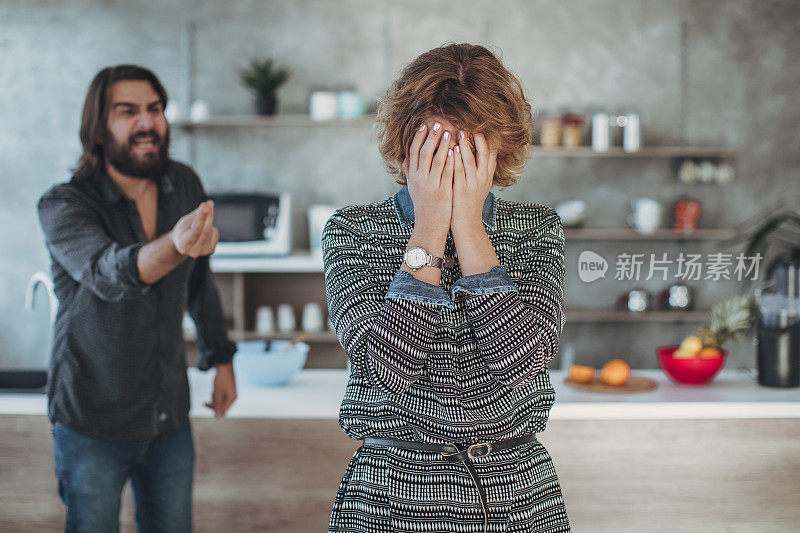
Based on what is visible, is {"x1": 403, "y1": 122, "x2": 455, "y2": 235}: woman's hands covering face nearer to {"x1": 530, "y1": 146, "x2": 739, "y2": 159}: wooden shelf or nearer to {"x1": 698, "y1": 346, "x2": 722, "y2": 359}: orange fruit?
{"x1": 698, "y1": 346, "x2": 722, "y2": 359}: orange fruit

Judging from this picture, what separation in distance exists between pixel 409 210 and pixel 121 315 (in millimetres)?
810

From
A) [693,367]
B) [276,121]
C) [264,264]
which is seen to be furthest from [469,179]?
[276,121]

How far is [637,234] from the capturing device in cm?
420

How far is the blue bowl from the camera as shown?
200 cm

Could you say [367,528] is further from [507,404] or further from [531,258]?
[531,258]

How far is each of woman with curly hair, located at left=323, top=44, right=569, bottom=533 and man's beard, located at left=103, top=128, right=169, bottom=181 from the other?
83cm

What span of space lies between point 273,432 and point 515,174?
1046mm

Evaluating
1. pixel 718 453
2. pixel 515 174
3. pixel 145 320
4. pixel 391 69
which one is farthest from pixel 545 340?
pixel 391 69

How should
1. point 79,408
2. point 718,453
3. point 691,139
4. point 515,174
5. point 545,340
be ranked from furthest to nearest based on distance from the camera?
point 691,139, point 718,453, point 79,408, point 515,174, point 545,340

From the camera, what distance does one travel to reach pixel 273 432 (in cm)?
184

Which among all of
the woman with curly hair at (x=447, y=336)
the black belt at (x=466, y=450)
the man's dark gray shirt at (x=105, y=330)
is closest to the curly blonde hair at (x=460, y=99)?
the woman with curly hair at (x=447, y=336)

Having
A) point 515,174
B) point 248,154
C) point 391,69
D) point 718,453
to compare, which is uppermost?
point 391,69

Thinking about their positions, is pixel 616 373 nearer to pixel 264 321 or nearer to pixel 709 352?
pixel 709 352

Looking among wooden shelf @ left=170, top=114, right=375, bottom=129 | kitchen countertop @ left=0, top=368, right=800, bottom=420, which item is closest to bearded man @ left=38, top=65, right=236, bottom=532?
kitchen countertop @ left=0, top=368, right=800, bottom=420
